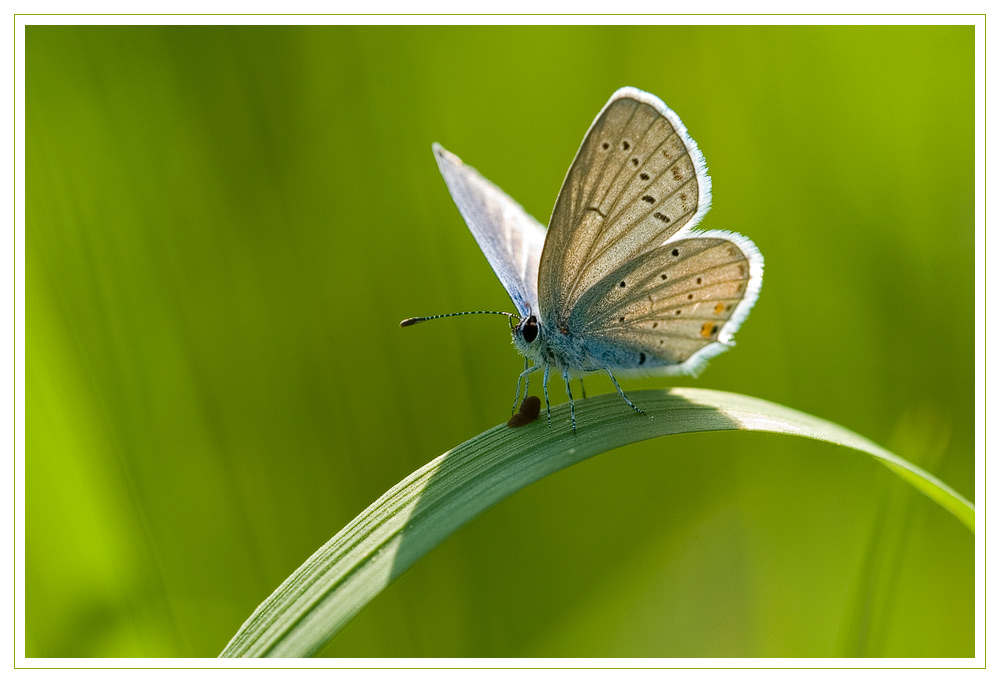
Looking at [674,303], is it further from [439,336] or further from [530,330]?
[439,336]

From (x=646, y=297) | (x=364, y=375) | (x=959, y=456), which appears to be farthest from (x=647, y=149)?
(x=959, y=456)

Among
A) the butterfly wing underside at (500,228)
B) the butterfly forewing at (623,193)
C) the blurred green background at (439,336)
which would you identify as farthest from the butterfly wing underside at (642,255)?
the blurred green background at (439,336)

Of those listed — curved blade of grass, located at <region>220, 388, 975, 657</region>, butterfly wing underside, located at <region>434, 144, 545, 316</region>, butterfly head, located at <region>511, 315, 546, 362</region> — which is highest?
butterfly wing underside, located at <region>434, 144, 545, 316</region>

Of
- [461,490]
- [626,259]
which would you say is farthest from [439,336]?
[461,490]

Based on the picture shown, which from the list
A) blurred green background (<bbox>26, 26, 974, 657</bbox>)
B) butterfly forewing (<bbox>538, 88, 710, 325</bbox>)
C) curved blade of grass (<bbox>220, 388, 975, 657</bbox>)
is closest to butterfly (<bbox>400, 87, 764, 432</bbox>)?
butterfly forewing (<bbox>538, 88, 710, 325</bbox>)

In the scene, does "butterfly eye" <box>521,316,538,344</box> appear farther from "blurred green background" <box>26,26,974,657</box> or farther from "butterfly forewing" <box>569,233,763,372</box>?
"blurred green background" <box>26,26,974,657</box>

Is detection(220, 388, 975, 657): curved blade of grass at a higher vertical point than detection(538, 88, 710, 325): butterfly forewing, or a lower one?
lower

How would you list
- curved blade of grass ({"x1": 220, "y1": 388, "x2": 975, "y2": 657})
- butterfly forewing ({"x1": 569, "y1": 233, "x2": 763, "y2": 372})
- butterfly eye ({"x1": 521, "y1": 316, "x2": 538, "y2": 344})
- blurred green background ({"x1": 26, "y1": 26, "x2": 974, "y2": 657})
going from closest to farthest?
curved blade of grass ({"x1": 220, "y1": 388, "x2": 975, "y2": 657}), blurred green background ({"x1": 26, "y1": 26, "x2": 974, "y2": 657}), butterfly forewing ({"x1": 569, "y1": 233, "x2": 763, "y2": 372}), butterfly eye ({"x1": 521, "y1": 316, "x2": 538, "y2": 344})
